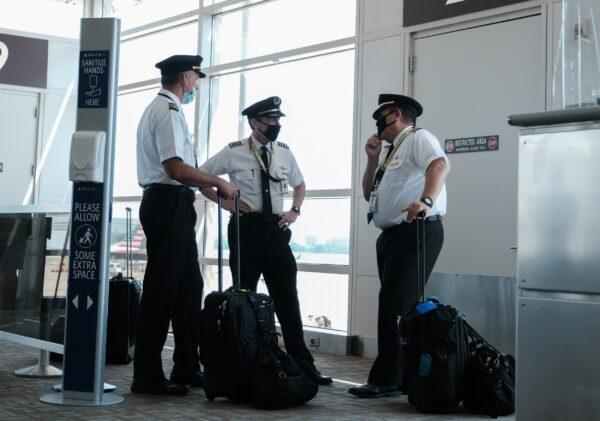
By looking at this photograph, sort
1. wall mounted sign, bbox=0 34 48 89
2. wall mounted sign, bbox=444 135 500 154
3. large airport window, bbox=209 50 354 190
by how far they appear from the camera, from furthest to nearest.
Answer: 1. wall mounted sign, bbox=0 34 48 89
2. large airport window, bbox=209 50 354 190
3. wall mounted sign, bbox=444 135 500 154

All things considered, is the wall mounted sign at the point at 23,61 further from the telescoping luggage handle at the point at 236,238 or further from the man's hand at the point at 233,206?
the telescoping luggage handle at the point at 236,238

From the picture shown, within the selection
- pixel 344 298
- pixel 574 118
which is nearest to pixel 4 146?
pixel 344 298

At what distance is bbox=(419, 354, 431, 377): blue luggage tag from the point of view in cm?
361

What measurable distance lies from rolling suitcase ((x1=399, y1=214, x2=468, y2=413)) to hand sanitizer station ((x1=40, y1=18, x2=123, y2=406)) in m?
1.31

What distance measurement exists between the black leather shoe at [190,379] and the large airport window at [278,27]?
314 centimetres

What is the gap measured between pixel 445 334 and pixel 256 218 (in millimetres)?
1265

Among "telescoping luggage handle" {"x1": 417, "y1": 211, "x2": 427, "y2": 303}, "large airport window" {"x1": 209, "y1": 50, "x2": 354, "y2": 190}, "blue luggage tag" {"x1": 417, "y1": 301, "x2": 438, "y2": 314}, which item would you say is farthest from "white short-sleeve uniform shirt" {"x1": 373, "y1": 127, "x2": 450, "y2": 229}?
"large airport window" {"x1": 209, "y1": 50, "x2": 354, "y2": 190}

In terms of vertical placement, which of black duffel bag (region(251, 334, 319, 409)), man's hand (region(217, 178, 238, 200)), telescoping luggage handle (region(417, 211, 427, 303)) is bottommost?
black duffel bag (region(251, 334, 319, 409))

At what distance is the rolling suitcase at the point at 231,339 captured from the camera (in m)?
3.72

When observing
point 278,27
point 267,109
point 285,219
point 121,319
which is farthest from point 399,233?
point 278,27

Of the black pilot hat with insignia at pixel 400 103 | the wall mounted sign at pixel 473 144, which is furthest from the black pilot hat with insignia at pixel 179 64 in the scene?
the wall mounted sign at pixel 473 144

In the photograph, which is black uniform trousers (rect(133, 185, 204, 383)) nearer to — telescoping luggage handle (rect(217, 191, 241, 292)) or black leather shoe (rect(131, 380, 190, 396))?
black leather shoe (rect(131, 380, 190, 396))

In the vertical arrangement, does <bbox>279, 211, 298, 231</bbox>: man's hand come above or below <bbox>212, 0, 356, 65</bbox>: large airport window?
below

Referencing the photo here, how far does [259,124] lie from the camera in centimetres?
457
